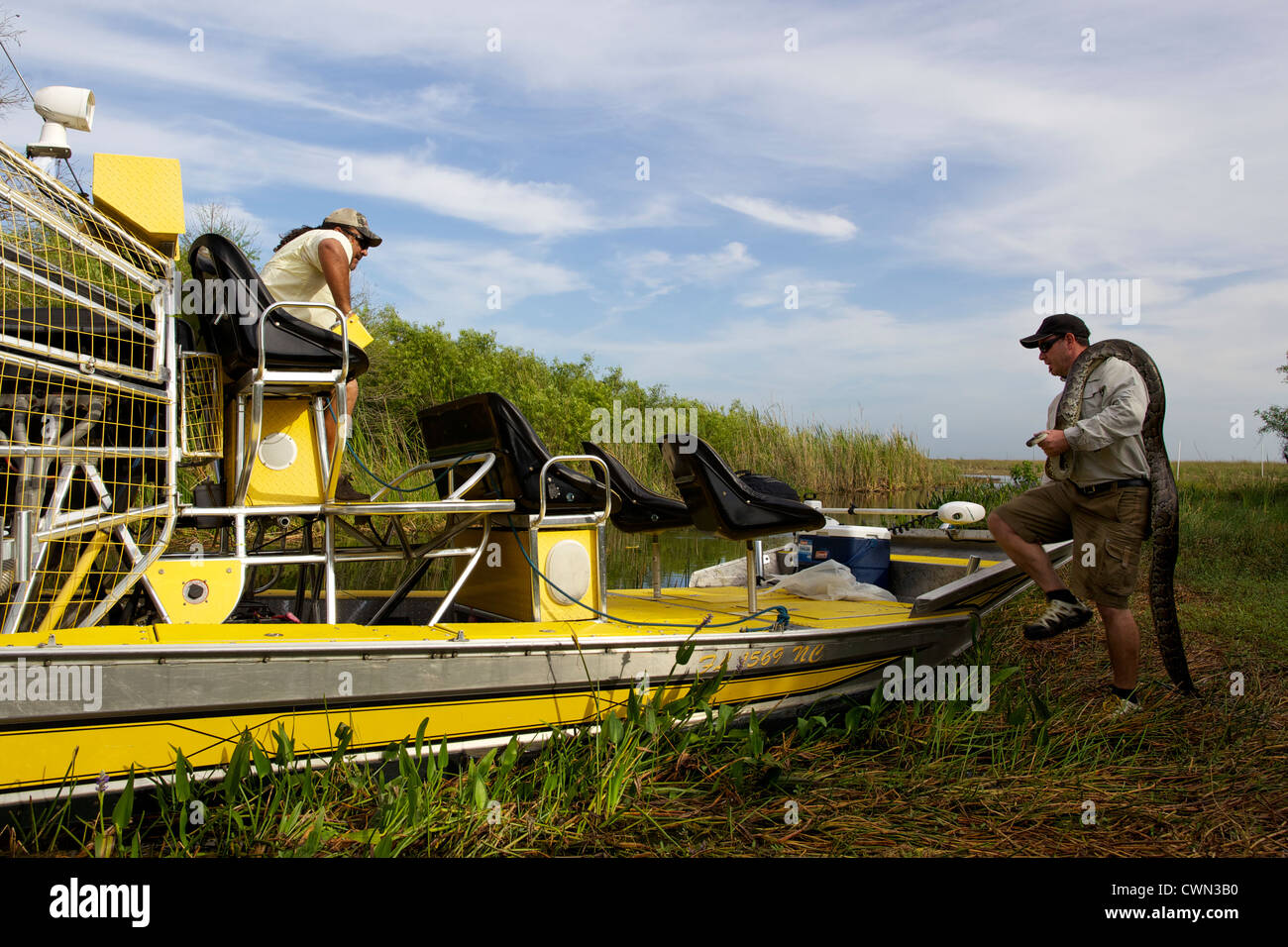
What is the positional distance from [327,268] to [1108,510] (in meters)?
3.87

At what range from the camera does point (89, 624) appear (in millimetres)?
3299

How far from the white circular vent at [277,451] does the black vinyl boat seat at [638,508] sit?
153cm

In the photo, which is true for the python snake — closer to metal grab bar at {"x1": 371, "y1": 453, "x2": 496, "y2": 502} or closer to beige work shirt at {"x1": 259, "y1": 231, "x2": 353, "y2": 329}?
metal grab bar at {"x1": 371, "y1": 453, "x2": 496, "y2": 502}

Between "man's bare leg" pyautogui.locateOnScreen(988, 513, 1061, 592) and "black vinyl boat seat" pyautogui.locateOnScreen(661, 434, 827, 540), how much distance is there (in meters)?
1.05

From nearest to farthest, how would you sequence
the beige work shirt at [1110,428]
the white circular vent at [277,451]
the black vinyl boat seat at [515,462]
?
the white circular vent at [277,451] → the black vinyl boat seat at [515,462] → the beige work shirt at [1110,428]

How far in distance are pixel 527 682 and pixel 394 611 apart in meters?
1.57

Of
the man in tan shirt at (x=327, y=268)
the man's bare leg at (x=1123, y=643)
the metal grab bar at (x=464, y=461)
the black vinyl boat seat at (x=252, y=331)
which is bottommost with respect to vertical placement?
the man's bare leg at (x=1123, y=643)

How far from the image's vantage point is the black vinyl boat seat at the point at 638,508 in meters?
4.73

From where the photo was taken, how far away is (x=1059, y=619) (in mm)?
4398

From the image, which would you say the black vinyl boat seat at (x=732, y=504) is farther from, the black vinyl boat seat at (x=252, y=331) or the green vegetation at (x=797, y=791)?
the black vinyl boat seat at (x=252, y=331)

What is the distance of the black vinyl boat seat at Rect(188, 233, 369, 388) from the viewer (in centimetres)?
372

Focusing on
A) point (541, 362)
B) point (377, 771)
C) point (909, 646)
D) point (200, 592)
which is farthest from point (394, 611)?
point (541, 362)

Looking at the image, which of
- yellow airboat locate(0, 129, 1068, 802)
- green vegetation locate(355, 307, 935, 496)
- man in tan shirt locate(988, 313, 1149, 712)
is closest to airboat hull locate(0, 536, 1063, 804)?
yellow airboat locate(0, 129, 1068, 802)

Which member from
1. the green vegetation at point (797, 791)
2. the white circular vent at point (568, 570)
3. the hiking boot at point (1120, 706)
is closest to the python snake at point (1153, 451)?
the hiking boot at point (1120, 706)
